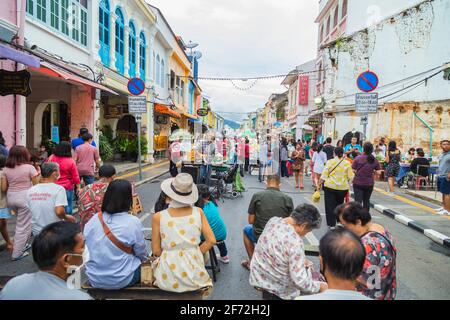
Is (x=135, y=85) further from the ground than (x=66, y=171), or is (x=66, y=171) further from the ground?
(x=135, y=85)

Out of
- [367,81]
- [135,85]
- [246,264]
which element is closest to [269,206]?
[246,264]

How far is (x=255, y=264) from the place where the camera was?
341cm

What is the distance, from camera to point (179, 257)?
3250 millimetres

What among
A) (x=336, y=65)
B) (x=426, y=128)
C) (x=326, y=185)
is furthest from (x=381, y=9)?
(x=326, y=185)

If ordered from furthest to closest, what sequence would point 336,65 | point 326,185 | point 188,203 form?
point 336,65 → point 326,185 → point 188,203

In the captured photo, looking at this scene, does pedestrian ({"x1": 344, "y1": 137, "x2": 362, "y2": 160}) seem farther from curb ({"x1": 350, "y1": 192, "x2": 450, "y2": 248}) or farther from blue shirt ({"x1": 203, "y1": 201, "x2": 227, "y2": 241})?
blue shirt ({"x1": 203, "y1": 201, "x2": 227, "y2": 241})

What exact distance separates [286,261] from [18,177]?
410 centimetres

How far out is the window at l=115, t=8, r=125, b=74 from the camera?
1662cm

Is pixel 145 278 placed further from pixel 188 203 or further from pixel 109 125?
pixel 109 125

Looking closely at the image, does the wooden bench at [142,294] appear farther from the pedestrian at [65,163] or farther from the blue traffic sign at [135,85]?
the blue traffic sign at [135,85]

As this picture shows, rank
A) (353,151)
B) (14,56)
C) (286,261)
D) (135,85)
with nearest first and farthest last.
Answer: (286,261), (14,56), (353,151), (135,85)

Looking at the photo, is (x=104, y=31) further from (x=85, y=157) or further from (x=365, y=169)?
(x=365, y=169)

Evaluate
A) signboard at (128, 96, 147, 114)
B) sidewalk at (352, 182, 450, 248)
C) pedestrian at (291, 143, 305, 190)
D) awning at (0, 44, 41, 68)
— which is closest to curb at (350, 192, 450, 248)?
sidewalk at (352, 182, 450, 248)

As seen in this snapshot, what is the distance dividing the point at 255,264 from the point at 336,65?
21.5 meters
